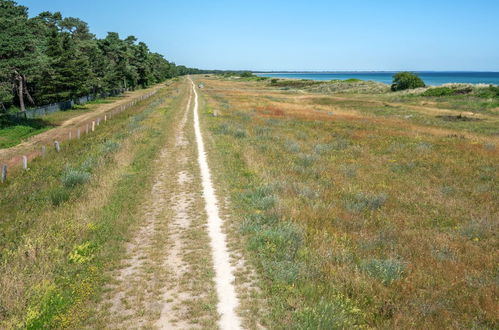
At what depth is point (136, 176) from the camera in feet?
52.1

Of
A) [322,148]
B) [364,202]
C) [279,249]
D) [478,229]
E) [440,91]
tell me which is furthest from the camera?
[440,91]

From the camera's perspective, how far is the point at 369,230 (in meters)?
11.1

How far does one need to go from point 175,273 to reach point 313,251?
11.2 ft

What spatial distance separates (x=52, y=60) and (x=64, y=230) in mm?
39886

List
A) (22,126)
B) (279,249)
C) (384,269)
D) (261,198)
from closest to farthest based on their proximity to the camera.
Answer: (384,269) → (279,249) → (261,198) → (22,126)

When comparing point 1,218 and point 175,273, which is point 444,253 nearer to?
point 175,273

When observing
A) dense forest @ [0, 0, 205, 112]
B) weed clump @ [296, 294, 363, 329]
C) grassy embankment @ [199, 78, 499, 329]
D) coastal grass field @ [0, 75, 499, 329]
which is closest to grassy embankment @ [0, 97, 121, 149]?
dense forest @ [0, 0, 205, 112]

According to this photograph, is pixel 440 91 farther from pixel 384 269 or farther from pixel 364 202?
pixel 384 269

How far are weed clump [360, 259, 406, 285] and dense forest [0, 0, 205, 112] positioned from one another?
33.2 metres

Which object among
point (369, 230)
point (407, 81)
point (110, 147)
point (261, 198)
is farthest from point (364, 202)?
point (407, 81)

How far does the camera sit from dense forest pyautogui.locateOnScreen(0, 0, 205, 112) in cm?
3162

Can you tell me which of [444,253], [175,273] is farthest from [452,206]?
[175,273]

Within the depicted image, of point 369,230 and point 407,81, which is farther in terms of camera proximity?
point 407,81

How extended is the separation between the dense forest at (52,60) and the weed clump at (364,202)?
100 ft
